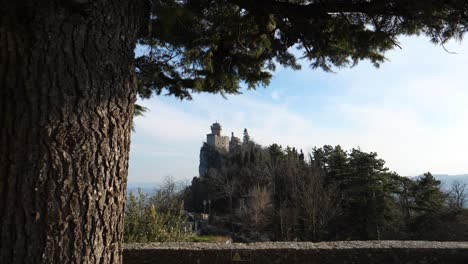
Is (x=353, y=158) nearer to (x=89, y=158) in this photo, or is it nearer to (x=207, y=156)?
(x=89, y=158)

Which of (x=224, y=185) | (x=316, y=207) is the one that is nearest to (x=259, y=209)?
(x=316, y=207)

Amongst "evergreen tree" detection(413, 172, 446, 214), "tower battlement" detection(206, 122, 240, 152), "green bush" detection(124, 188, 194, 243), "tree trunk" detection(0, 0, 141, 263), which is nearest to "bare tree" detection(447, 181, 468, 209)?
"evergreen tree" detection(413, 172, 446, 214)

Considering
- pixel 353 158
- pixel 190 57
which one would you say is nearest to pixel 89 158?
pixel 190 57

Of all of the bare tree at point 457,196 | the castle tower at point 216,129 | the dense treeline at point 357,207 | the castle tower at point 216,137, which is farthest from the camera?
the castle tower at point 216,129

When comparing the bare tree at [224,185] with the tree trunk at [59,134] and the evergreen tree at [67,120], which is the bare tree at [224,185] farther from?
the tree trunk at [59,134]

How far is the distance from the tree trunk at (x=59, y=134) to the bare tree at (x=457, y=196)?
33506mm

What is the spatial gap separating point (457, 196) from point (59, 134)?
38.1 metres

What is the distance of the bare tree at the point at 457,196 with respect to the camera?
31.9m

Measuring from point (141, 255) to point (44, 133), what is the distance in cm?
336

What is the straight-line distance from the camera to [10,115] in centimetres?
193

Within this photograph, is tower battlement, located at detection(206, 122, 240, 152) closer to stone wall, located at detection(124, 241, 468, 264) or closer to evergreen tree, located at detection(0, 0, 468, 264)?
stone wall, located at detection(124, 241, 468, 264)

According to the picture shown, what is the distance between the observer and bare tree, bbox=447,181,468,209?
105 ft

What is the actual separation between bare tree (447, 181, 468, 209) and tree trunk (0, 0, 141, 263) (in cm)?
3351

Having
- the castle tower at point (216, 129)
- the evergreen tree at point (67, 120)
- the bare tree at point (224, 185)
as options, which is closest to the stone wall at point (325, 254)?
the evergreen tree at point (67, 120)
